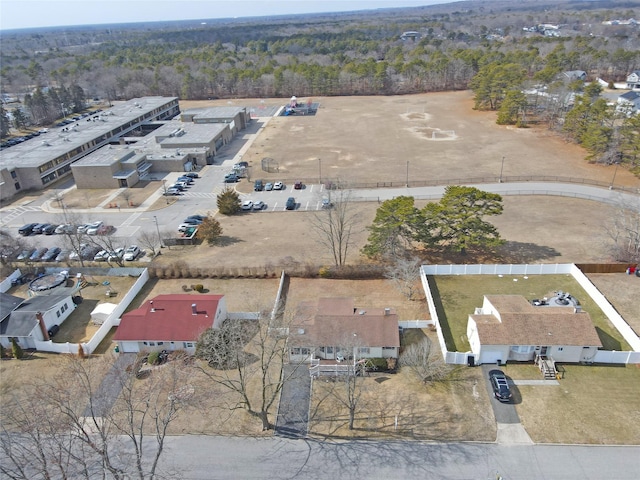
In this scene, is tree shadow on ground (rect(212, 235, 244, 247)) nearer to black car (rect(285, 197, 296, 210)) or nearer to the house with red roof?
black car (rect(285, 197, 296, 210))

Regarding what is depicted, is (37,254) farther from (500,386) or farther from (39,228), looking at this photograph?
(500,386)

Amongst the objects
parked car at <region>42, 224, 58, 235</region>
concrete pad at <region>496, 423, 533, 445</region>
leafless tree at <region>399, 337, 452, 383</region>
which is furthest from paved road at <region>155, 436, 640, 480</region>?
parked car at <region>42, 224, 58, 235</region>

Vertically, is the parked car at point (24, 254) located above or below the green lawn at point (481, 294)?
above

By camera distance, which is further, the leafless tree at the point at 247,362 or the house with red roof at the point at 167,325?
the house with red roof at the point at 167,325

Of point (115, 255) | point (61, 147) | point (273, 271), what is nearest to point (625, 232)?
point (273, 271)

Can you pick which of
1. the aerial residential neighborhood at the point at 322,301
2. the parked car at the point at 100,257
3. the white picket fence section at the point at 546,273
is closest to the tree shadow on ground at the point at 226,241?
the aerial residential neighborhood at the point at 322,301

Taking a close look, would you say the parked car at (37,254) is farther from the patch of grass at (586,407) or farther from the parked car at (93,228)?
the patch of grass at (586,407)

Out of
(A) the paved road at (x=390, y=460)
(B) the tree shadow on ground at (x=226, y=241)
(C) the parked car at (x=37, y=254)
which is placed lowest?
(B) the tree shadow on ground at (x=226, y=241)
